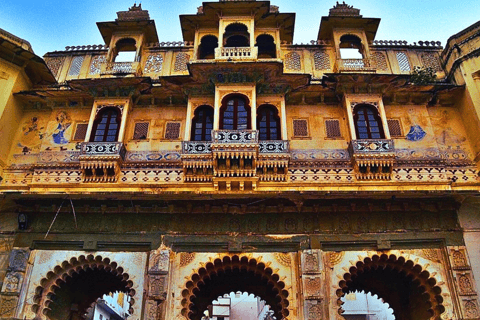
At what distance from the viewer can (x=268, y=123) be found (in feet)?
36.0

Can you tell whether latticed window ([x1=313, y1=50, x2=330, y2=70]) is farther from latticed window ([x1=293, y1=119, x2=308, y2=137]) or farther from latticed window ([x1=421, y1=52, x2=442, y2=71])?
latticed window ([x1=421, y1=52, x2=442, y2=71])

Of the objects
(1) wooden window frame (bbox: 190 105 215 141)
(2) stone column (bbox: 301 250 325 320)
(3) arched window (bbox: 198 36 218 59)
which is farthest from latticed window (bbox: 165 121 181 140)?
(2) stone column (bbox: 301 250 325 320)

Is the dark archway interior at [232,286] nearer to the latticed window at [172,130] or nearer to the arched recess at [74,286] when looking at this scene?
the arched recess at [74,286]

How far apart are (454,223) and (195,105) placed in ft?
23.4

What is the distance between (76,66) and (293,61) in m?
6.71

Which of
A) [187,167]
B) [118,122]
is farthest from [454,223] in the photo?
[118,122]

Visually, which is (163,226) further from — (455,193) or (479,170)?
(479,170)

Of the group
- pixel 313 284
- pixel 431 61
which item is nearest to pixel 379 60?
pixel 431 61

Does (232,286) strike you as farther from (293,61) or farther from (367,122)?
(293,61)

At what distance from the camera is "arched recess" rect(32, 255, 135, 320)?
31.2 ft

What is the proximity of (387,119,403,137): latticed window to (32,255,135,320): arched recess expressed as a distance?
7.65 metres

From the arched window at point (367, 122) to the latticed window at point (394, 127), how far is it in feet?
1.81

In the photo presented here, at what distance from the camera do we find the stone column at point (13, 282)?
30.0ft

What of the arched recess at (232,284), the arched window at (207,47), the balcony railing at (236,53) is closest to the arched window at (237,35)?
the arched window at (207,47)
